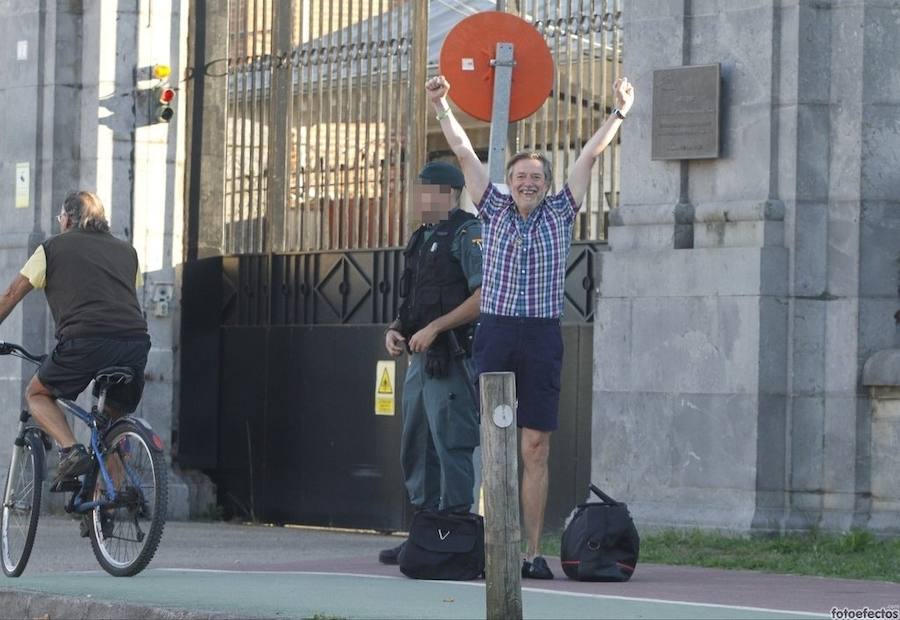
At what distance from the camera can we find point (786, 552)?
10164mm

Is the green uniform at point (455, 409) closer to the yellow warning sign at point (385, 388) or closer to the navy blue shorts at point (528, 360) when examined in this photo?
the navy blue shorts at point (528, 360)

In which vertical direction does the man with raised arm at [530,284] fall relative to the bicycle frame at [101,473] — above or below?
above

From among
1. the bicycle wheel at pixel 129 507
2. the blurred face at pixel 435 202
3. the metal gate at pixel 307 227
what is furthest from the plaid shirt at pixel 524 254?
the metal gate at pixel 307 227

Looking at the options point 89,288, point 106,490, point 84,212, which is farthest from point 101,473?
point 84,212

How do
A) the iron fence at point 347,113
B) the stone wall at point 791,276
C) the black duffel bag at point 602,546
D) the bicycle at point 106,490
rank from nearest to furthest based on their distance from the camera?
the black duffel bag at point 602,546
the bicycle at point 106,490
the stone wall at point 791,276
the iron fence at point 347,113

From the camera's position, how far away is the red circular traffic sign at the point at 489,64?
8.75 meters

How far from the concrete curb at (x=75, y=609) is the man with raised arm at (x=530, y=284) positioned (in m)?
1.94

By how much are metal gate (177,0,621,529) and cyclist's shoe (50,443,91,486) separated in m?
3.87

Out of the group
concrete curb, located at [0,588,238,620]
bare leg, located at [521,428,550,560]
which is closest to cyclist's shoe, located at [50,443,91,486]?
concrete curb, located at [0,588,238,620]

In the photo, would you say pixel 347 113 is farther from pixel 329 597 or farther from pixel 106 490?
pixel 329 597

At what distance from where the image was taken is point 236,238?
14914mm

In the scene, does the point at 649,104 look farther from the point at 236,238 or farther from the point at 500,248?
the point at 236,238

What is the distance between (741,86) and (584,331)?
2130 millimetres

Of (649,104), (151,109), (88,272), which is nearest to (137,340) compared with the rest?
(88,272)
